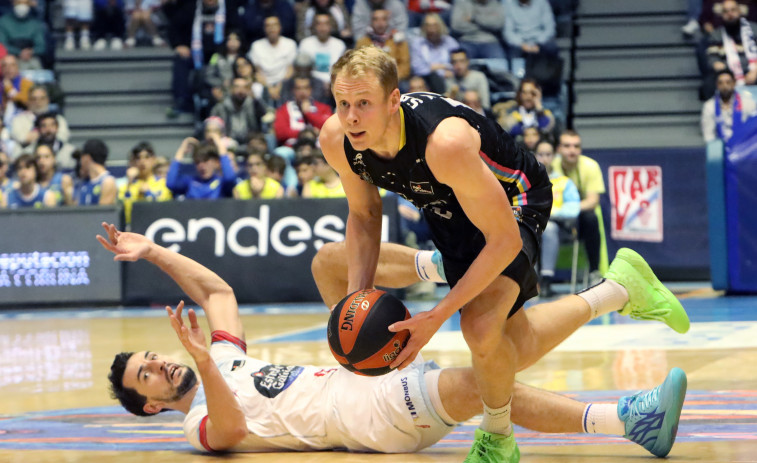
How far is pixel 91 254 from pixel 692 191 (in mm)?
6460

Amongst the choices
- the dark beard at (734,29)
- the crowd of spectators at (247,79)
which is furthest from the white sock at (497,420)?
the dark beard at (734,29)

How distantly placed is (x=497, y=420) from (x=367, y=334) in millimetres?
681

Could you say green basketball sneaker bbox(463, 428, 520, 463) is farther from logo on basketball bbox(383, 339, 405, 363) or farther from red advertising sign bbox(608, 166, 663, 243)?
red advertising sign bbox(608, 166, 663, 243)

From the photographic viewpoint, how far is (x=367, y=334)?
4145 millimetres

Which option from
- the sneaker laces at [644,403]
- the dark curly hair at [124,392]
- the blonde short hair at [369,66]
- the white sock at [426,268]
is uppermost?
the blonde short hair at [369,66]

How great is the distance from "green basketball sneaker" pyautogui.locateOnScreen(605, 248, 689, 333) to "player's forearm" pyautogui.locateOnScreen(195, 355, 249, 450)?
78.8 inches

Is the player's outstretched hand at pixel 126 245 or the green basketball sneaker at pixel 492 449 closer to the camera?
the green basketball sneaker at pixel 492 449

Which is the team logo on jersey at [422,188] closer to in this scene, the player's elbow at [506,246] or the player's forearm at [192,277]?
the player's elbow at [506,246]

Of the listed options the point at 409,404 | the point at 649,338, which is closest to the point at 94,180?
the point at 649,338

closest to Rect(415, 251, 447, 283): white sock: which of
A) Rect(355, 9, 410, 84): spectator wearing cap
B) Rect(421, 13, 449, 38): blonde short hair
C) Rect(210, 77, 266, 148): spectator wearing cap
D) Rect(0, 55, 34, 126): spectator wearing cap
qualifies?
Rect(210, 77, 266, 148): spectator wearing cap

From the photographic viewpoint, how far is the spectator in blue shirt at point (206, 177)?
39.0 ft

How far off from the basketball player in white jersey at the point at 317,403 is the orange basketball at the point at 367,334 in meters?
0.45

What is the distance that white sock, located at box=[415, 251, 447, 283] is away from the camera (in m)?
5.21

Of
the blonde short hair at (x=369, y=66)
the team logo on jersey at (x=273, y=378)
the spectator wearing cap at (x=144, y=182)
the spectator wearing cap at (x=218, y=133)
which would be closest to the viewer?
the blonde short hair at (x=369, y=66)
